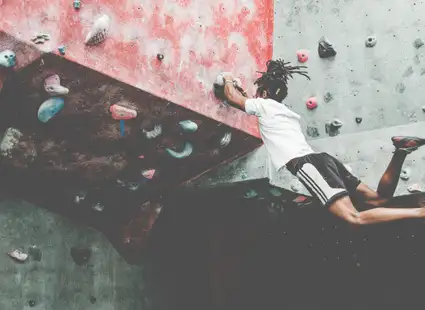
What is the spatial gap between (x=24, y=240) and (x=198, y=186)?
43.6 inches

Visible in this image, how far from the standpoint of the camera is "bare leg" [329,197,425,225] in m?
2.80

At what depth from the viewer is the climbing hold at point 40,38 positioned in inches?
111

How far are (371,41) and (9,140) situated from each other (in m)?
1.98

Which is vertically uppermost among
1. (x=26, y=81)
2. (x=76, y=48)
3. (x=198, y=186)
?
(x=76, y=48)

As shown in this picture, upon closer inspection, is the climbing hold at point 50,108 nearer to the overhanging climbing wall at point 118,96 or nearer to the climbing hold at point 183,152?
the overhanging climbing wall at point 118,96

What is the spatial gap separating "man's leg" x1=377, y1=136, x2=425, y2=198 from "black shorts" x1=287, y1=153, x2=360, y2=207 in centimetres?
18

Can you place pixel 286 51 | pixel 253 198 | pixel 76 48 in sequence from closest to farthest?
pixel 76 48, pixel 286 51, pixel 253 198

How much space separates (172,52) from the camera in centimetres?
332

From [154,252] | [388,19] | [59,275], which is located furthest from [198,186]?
[388,19]

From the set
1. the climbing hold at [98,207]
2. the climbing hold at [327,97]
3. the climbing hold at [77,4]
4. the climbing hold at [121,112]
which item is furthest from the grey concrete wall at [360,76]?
the climbing hold at [77,4]

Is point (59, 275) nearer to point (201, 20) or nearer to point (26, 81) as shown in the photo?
point (26, 81)

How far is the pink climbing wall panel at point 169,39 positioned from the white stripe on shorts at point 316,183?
71 centimetres

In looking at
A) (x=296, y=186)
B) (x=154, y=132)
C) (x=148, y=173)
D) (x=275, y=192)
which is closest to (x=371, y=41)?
(x=296, y=186)

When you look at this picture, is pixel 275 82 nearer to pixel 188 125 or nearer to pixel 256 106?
pixel 256 106
